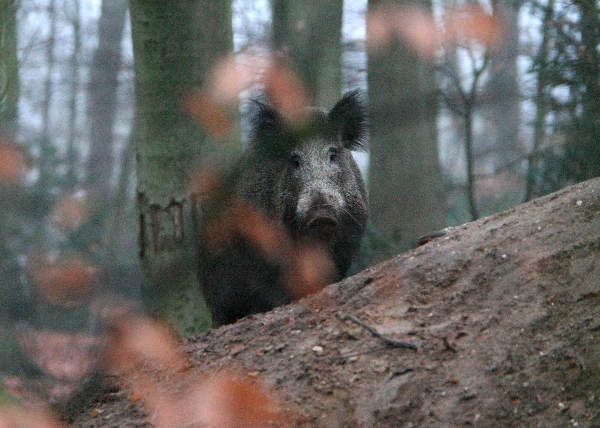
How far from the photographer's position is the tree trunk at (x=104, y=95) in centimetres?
1170

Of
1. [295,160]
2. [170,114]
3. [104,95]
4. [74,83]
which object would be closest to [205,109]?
[170,114]

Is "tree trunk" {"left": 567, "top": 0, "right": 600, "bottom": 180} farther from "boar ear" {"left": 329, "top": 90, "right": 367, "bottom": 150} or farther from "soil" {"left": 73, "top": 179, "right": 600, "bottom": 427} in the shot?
"soil" {"left": 73, "top": 179, "right": 600, "bottom": 427}

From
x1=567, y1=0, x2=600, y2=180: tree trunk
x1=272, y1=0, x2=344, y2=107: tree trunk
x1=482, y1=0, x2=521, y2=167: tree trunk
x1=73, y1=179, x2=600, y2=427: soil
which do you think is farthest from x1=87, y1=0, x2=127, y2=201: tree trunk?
x1=73, y1=179, x2=600, y2=427: soil

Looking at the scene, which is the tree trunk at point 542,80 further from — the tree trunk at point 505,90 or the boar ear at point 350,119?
the boar ear at point 350,119

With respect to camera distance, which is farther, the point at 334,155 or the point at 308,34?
the point at 334,155

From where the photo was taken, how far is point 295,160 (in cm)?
496

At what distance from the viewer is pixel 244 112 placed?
514 centimetres

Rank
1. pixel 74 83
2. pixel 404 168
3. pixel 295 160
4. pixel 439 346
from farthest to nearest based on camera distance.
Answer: pixel 74 83 → pixel 404 168 → pixel 295 160 → pixel 439 346

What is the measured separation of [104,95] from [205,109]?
A: 8.62m

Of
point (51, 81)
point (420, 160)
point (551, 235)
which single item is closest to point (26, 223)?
point (51, 81)

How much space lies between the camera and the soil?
8.36 feet

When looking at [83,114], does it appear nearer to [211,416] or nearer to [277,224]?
[277,224]

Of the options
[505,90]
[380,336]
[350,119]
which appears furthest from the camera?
[505,90]

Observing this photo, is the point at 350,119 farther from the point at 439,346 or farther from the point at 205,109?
the point at 439,346
